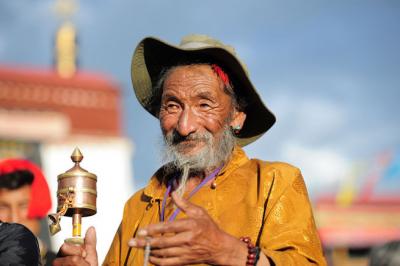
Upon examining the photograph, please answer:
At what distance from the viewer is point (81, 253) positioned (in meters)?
2.99

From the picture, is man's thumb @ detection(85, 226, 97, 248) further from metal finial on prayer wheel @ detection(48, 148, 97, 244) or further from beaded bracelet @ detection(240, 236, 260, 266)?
beaded bracelet @ detection(240, 236, 260, 266)

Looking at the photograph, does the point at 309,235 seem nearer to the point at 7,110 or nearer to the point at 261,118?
the point at 261,118

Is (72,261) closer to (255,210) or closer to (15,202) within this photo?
(255,210)

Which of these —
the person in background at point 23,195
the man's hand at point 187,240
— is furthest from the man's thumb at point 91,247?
the person in background at point 23,195

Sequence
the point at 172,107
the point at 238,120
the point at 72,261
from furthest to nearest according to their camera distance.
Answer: the point at 238,120, the point at 172,107, the point at 72,261

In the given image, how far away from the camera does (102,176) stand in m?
39.5

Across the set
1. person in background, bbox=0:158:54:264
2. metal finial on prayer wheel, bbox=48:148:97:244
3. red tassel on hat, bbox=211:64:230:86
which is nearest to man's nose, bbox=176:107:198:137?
red tassel on hat, bbox=211:64:230:86

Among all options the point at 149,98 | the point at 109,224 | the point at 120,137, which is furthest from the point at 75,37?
the point at 149,98

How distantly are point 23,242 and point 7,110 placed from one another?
33.3m

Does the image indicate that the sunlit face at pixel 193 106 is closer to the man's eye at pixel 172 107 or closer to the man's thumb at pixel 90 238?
the man's eye at pixel 172 107

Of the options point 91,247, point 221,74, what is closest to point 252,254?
point 91,247

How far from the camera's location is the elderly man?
3.05 meters

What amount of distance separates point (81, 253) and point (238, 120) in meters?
0.95

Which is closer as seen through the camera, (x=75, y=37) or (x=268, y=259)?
(x=268, y=259)
